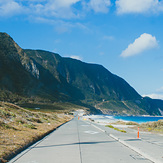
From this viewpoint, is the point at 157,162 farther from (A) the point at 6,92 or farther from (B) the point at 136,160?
(A) the point at 6,92

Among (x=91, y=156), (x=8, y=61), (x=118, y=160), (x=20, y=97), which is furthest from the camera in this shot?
(x=8, y=61)

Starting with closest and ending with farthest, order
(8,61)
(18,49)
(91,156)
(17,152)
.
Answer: (91,156) → (17,152) → (8,61) → (18,49)

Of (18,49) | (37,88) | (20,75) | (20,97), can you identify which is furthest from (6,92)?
(18,49)

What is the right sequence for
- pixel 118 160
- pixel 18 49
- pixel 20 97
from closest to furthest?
pixel 118 160, pixel 20 97, pixel 18 49

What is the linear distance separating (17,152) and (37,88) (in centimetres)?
14318

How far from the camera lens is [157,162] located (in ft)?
25.0

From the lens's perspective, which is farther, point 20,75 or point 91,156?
point 20,75

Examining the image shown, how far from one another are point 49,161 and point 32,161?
58 cm

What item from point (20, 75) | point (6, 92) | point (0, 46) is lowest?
point (6, 92)

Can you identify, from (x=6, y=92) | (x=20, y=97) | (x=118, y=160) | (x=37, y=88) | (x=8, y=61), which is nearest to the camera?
(x=118, y=160)

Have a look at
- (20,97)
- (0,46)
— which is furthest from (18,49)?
(20,97)

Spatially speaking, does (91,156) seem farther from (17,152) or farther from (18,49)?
(18,49)

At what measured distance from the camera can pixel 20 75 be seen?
137m

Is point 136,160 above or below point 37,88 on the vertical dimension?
below
